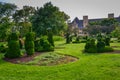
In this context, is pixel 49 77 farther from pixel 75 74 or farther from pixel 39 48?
pixel 39 48

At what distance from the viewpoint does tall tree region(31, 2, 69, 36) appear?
45500 mm

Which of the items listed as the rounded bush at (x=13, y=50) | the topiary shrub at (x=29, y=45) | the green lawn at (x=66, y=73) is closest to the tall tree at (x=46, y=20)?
the topiary shrub at (x=29, y=45)

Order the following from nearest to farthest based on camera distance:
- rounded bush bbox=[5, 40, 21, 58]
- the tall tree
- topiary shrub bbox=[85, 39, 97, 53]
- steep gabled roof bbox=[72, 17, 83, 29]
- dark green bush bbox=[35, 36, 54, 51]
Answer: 1. rounded bush bbox=[5, 40, 21, 58]
2. topiary shrub bbox=[85, 39, 97, 53]
3. dark green bush bbox=[35, 36, 54, 51]
4. the tall tree
5. steep gabled roof bbox=[72, 17, 83, 29]

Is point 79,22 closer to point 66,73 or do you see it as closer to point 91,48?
point 91,48

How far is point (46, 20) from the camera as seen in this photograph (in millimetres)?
45750

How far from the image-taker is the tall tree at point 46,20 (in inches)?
1791

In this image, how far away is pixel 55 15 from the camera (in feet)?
155

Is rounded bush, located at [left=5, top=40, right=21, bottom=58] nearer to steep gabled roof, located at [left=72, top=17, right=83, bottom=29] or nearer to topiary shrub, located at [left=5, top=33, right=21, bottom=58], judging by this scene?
topiary shrub, located at [left=5, top=33, right=21, bottom=58]

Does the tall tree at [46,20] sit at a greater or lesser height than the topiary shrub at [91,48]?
greater

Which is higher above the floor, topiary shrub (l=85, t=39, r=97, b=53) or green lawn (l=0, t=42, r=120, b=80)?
topiary shrub (l=85, t=39, r=97, b=53)

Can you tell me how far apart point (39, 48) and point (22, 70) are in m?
9.26

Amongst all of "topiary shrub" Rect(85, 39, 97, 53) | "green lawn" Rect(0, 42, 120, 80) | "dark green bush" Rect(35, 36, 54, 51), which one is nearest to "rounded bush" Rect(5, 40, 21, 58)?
"green lawn" Rect(0, 42, 120, 80)

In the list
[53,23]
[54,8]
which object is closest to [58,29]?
[53,23]

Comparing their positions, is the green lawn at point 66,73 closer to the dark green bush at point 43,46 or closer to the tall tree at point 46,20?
the dark green bush at point 43,46
